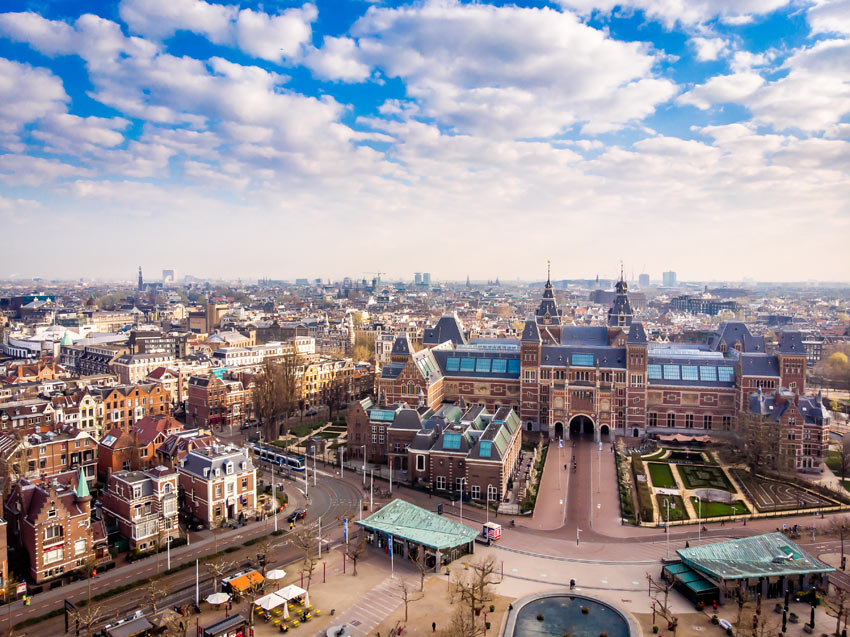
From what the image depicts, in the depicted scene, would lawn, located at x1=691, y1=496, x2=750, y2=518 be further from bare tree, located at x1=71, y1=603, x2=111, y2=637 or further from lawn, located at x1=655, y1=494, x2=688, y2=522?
bare tree, located at x1=71, y1=603, x2=111, y2=637

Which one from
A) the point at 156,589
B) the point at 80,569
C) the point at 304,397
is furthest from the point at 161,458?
the point at 304,397

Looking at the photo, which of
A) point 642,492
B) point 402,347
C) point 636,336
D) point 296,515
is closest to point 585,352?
point 636,336

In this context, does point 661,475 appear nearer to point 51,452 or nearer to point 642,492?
point 642,492

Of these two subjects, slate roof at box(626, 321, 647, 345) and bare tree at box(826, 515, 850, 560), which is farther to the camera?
slate roof at box(626, 321, 647, 345)

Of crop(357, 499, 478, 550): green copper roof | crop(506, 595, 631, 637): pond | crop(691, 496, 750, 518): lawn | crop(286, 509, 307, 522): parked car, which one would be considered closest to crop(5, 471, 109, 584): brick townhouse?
crop(286, 509, 307, 522): parked car

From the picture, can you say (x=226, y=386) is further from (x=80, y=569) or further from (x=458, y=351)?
(x=80, y=569)

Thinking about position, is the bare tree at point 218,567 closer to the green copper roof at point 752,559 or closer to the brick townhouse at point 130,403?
the green copper roof at point 752,559

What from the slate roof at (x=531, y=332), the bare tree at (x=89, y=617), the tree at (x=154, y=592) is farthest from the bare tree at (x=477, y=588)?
the slate roof at (x=531, y=332)
